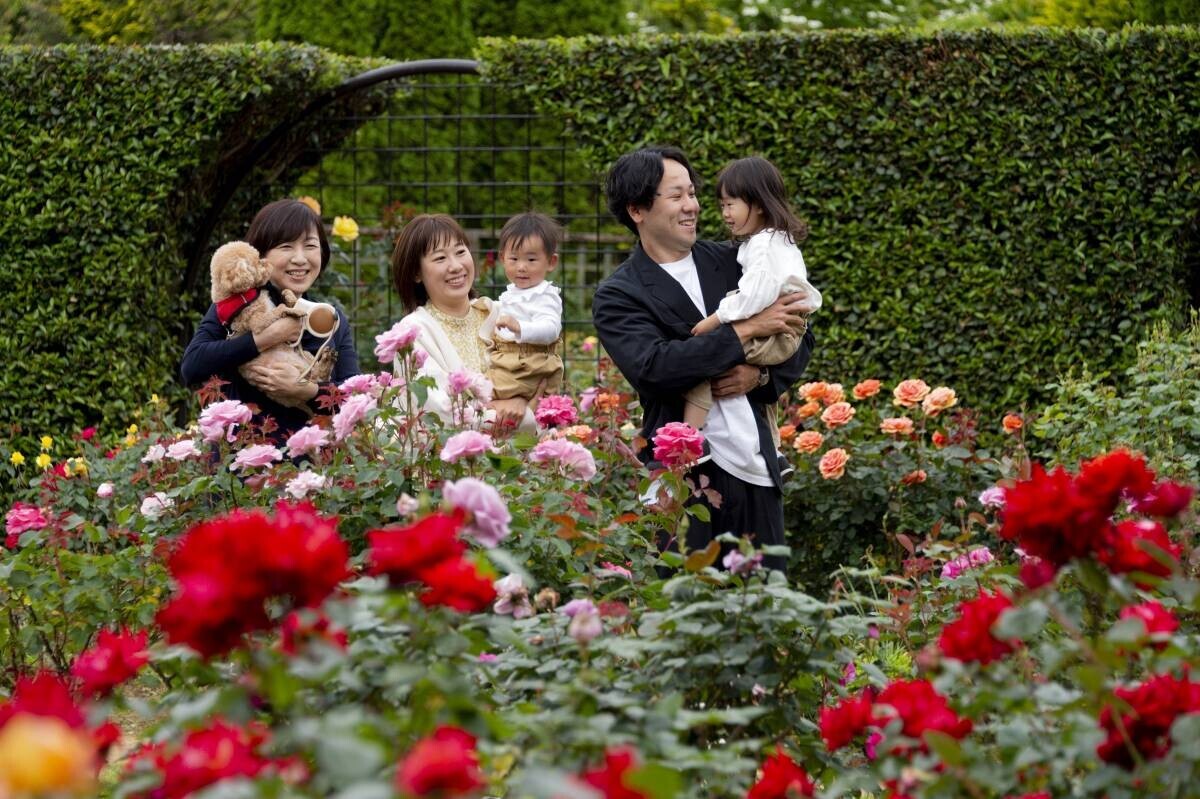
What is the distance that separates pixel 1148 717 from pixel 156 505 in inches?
95.9

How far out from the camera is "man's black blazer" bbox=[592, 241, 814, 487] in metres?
3.51

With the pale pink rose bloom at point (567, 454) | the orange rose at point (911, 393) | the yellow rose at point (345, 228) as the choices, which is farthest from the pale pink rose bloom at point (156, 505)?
the yellow rose at point (345, 228)

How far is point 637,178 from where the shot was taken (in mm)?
3635

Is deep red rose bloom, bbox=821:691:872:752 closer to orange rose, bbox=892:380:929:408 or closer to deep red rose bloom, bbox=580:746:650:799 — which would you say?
deep red rose bloom, bbox=580:746:650:799

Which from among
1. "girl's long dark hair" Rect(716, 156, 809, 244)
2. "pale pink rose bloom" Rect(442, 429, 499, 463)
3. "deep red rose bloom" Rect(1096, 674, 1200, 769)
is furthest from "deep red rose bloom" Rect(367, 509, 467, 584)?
"girl's long dark hair" Rect(716, 156, 809, 244)

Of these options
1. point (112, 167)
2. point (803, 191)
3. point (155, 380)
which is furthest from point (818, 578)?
point (112, 167)

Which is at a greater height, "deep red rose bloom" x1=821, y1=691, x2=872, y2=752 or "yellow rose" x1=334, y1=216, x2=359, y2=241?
"yellow rose" x1=334, y1=216, x2=359, y2=241

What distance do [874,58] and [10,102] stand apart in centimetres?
382

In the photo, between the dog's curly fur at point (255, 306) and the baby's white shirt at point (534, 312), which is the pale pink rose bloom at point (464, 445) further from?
the baby's white shirt at point (534, 312)

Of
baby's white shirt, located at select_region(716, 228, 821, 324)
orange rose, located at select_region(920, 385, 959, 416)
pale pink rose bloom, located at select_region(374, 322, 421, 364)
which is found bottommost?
orange rose, located at select_region(920, 385, 959, 416)

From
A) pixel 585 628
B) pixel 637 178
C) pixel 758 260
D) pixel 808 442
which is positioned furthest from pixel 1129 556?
pixel 808 442

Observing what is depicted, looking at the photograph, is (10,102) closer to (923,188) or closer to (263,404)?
(263,404)

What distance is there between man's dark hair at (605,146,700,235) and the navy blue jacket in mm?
1006

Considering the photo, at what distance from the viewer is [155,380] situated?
6352 millimetres
